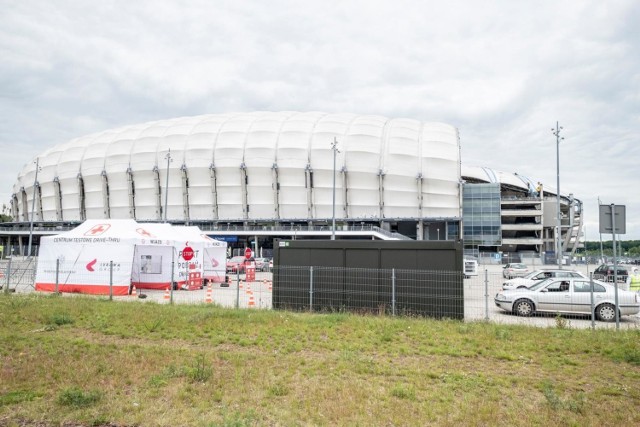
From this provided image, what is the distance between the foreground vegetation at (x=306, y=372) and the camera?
546cm

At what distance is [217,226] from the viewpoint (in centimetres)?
7131

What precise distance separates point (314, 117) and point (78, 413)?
247 feet

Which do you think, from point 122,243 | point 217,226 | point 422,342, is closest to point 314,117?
point 217,226

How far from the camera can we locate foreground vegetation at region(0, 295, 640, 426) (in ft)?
17.9

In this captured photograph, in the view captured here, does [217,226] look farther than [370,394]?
Yes

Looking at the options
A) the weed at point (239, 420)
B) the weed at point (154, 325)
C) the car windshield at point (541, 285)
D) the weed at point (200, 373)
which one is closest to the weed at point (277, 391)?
the weed at point (239, 420)

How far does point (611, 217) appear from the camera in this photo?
10992 mm

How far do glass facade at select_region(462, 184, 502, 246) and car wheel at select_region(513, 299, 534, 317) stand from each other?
221 ft

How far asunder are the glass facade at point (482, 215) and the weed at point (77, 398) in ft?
260

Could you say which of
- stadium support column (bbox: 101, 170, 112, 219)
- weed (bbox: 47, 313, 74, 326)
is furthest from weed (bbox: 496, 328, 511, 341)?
stadium support column (bbox: 101, 170, 112, 219)

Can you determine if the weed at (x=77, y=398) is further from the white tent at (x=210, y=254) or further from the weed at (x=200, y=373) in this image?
the white tent at (x=210, y=254)

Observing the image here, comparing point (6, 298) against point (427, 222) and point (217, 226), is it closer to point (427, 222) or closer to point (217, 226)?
point (217, 226)

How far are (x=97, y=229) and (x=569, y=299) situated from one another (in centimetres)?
2035

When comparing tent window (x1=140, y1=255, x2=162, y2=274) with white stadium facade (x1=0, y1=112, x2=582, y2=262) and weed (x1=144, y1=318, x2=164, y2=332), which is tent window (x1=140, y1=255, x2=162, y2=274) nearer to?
weed (x1=144, y1=318, x2=164, y2=332)
